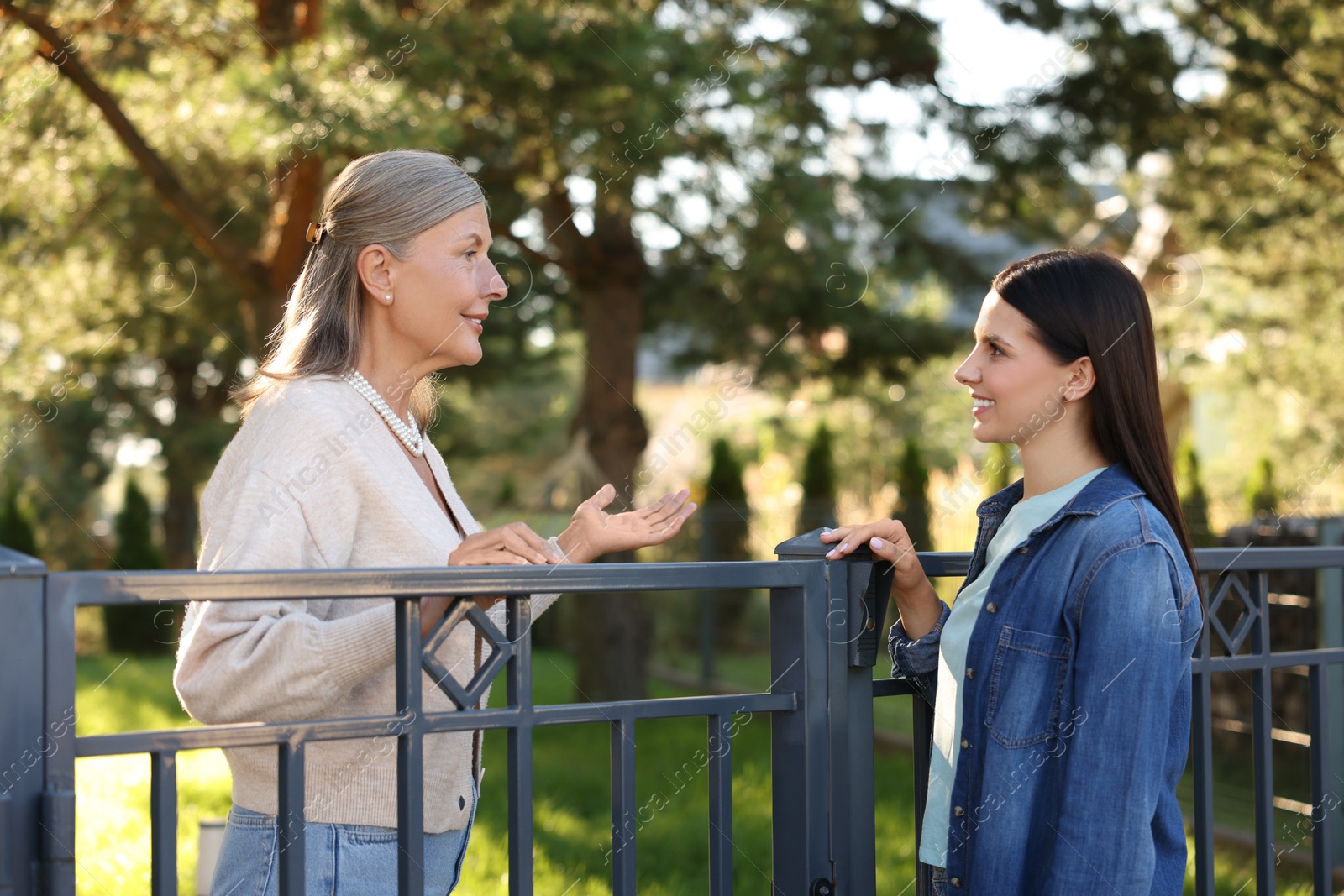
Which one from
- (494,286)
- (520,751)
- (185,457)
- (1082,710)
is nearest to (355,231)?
(494,286)

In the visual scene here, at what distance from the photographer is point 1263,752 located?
2.58 meters

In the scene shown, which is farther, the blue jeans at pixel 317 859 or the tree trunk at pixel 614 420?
the tree trunk at pixel 614 420

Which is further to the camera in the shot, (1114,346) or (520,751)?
(1114,346)

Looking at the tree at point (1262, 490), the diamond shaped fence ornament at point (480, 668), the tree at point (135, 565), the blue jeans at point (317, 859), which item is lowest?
the tree at point (135, 565)

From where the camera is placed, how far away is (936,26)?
768 cm

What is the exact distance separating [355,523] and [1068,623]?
1.12 m

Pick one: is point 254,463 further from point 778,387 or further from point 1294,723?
point 778,387

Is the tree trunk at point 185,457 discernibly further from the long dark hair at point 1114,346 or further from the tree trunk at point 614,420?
the long dark hair at point 1114,346

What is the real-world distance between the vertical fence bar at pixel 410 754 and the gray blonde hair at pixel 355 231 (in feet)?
1.83

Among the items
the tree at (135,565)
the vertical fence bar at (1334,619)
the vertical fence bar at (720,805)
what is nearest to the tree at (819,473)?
the vertical fence bar at (1334,619)

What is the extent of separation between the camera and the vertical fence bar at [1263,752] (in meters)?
2.53

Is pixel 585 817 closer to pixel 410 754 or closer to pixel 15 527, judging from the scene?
pixel 410 754

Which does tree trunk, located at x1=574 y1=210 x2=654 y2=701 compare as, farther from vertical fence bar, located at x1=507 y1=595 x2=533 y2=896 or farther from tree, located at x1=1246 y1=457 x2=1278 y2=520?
vertical fence bar, located at x1=507 y1=595 x2=533 y2=896

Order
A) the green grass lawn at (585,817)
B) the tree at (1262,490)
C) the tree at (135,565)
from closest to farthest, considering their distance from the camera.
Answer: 1. the green grass lawn at (585,817)
2. the tree at (1262,490)
3. the tree at (135,565)
